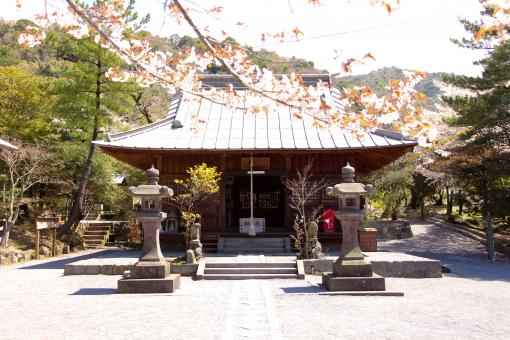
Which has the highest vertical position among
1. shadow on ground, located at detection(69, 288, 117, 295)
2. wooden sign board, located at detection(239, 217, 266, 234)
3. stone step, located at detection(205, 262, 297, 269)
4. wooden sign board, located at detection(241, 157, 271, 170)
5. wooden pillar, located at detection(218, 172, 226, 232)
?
wooden sign board, located at detection(241, 157, 271, 170)

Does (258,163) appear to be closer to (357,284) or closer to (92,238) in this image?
(357,284)

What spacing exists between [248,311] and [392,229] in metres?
18.1

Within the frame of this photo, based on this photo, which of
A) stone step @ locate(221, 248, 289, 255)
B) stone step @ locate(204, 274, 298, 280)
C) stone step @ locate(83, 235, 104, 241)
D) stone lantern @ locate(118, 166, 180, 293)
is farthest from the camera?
stone step @ locate(83, 235, 104, 241)

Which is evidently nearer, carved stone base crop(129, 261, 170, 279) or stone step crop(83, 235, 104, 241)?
carved stone base crop(129, 261, 170, 279)

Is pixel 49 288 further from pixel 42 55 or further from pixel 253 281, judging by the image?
pixel 42 55

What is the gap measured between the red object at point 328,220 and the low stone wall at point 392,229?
28.2 ft

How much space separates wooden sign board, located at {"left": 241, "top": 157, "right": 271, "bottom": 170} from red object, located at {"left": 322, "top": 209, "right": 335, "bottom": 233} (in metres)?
2.54

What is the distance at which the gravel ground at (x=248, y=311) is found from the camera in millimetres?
5984

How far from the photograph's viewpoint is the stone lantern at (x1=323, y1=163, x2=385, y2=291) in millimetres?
9266

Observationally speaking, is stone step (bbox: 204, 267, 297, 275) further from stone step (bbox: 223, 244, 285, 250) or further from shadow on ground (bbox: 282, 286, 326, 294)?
stone step (bbox: 223, 244, 285, 250)

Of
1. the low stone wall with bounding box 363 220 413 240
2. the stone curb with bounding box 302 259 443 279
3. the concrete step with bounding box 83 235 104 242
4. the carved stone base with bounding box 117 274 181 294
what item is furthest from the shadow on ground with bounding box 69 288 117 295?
the low stone wall with bounding box 363 220 413 240

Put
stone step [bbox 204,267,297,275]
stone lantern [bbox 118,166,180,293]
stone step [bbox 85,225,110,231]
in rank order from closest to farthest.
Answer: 1. stone lantern [bbox 118,166,180,293]
2. stone step [bbox 204,267,297,275]
3. stone step [bbox 85,225,110,231]

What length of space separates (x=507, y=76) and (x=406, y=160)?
8310 millimetres

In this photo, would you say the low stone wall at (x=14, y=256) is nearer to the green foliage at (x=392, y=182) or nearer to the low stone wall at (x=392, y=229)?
the low stone wall at (x=392, y=229)
